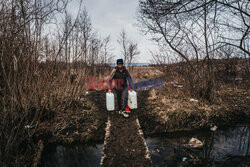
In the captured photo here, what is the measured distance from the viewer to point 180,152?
3322 millimetres

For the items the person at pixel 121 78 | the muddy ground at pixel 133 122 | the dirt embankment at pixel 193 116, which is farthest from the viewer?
the person at pixel 121 78

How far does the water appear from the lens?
119 inches

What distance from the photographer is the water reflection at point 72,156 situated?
124 inches

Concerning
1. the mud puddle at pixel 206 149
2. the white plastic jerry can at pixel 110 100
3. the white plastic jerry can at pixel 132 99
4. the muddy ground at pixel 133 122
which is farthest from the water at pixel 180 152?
the white plastic jerry can at pixel 110 100

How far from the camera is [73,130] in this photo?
4.12m

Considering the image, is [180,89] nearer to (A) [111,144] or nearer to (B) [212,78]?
(B) [212,78]

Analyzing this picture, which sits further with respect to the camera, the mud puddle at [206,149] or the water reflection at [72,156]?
the water reflection at [72,156]

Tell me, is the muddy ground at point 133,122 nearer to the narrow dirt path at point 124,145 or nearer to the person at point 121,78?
the narrow dirt path at point 124,145

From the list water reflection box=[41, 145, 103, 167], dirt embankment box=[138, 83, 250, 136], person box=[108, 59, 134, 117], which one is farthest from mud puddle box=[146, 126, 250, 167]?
person box=[108, 59, 134, 117]

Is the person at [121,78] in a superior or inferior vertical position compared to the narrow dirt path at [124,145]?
superior

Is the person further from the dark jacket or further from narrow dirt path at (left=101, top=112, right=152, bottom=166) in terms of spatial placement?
narrow dirt path at (left=101, top=112, right=152, bottom=166)

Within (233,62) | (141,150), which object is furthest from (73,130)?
(233,62)

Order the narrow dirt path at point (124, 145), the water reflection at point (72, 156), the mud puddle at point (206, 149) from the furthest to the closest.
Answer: the water reflection at point (72, 156) → the mud puddle at point (206, 149) → the narrow dirt path at point (124, 145)

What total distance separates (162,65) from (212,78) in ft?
6.95
